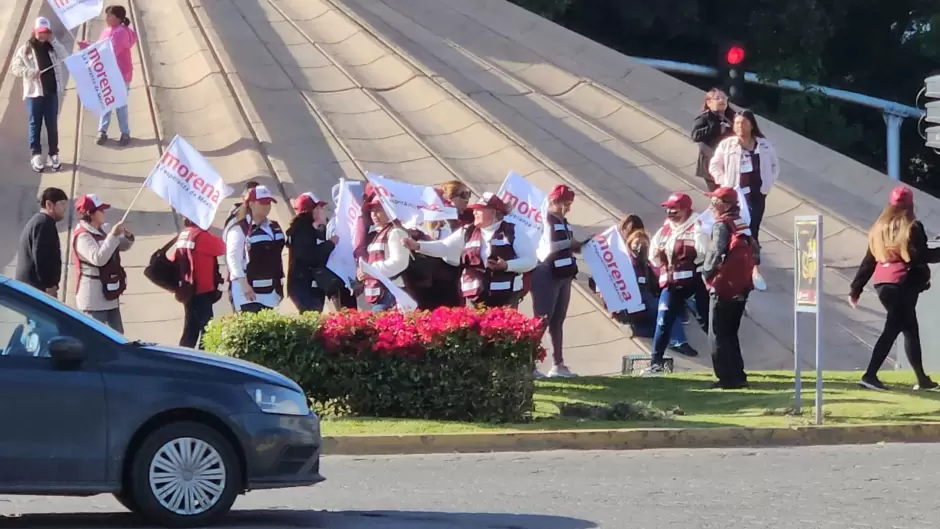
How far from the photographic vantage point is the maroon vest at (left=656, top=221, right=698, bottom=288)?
14.9 meters

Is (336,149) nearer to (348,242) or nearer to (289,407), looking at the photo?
(348,242)

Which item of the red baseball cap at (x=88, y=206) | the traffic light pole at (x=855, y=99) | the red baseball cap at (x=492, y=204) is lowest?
the red baseball cap at (x=88, y=206)

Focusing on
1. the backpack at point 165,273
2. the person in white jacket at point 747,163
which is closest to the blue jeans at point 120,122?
the backpack at point 165,273

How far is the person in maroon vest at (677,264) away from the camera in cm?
1495

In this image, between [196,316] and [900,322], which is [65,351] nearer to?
[196,316]

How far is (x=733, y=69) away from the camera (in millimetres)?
24141

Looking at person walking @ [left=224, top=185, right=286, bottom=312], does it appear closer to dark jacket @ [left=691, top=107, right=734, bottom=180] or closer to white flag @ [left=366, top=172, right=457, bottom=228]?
white flag @ [left=366, top=172, right=457, bottom=228]

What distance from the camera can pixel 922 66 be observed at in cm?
4122

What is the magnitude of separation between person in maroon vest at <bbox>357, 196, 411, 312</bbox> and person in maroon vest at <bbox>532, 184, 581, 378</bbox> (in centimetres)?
152

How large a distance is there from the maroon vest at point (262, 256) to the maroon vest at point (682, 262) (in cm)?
353

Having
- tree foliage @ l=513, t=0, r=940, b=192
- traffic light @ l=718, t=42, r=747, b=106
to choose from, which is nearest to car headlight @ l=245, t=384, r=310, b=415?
traffic light @ l=718, t=42, r=747, b=106

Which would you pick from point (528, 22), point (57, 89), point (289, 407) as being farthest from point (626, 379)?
point (528, 22)

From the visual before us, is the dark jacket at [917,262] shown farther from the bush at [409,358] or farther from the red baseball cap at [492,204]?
the bush at [409,358]

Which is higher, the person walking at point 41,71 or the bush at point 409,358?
the person walking at point 41,71
